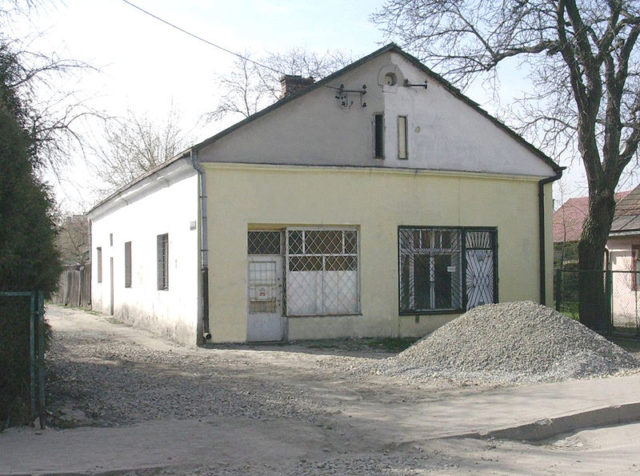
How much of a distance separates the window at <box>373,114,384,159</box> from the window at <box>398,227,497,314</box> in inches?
75.2

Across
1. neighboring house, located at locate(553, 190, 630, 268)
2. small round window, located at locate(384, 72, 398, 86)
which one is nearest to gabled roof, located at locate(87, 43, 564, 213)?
small round window, located at locate(384, 72, 398, 86)

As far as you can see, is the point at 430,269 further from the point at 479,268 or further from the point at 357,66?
the point at 357,66

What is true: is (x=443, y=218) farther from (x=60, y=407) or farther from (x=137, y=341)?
(x=60, y=407)

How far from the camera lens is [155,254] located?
18969 millimetres

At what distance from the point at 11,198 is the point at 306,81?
39.1ft

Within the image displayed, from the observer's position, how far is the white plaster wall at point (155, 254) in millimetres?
15805

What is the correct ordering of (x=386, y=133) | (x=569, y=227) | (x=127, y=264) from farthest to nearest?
(x=569, y=227), (x=127, y=264), (x=386, y=133)

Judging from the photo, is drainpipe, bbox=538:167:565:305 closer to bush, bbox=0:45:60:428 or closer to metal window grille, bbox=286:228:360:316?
metal window grille, bbox=286:228:360:316

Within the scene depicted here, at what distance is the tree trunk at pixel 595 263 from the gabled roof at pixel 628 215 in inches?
A: 217

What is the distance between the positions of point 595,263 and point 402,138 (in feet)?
19.5

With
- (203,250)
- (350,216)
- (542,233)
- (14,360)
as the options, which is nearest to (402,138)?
(350,216)

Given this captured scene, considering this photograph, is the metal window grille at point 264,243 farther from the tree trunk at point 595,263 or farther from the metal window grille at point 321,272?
the tree trunk at point 595,263

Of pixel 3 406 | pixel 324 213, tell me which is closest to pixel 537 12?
pixel 324 213

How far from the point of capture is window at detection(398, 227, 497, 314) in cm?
1744
